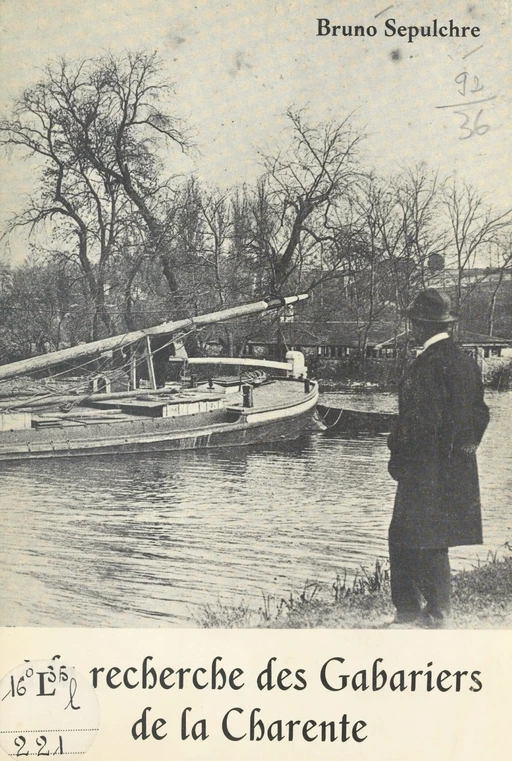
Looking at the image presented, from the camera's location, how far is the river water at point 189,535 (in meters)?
4.43

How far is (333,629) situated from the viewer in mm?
4277

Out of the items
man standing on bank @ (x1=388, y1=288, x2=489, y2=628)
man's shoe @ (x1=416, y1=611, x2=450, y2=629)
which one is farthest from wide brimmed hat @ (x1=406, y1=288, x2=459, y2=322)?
man's shoe @ (x1=416, y1=611, x2=450, y2=629)

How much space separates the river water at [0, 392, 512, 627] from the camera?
4434 millimetres

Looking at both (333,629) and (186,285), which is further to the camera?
(186,285)

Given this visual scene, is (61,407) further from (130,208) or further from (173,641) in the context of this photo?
(173,641)

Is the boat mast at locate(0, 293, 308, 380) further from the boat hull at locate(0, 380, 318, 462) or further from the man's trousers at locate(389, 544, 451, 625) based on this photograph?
the man's trousers at locate(389, 544, 451, 625)

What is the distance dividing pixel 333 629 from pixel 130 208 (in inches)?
145

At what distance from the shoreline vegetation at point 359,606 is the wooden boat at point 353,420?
1151 mm

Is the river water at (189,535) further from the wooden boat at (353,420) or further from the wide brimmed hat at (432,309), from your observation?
the wide brimmed hat at (432,309)

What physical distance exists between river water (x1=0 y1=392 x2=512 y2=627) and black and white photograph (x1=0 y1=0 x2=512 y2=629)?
0.07ft

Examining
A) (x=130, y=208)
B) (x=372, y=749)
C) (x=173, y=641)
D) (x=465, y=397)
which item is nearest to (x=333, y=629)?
(x=372, y=749)

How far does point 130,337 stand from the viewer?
588 cm

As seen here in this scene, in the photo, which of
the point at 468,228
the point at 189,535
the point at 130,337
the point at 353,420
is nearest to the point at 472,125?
the point at 468,228

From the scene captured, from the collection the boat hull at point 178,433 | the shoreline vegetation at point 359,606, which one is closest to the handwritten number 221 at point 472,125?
the boat hull at point 178,433
